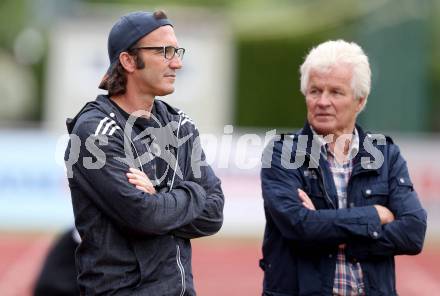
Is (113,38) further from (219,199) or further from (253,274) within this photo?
(253,274)

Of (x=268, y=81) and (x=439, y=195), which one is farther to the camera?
(x=268, y=81)

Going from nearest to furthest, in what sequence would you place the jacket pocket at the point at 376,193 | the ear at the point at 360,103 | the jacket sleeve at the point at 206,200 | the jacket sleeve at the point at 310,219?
the jacket sleeve at the point at 206,200
the jacket sleeve at the point at 310,219
the jacket pocket at the point at 376,193
the ear at the point at 360,103

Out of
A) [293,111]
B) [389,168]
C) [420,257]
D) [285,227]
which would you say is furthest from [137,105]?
[293,111]

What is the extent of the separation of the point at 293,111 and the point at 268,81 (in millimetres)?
931

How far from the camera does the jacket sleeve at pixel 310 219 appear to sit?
471cm

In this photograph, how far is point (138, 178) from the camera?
447 centimetres

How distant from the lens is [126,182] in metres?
4.43

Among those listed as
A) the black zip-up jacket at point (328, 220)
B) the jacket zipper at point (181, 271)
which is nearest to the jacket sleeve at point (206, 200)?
the jacket zipper at point (181, 271)

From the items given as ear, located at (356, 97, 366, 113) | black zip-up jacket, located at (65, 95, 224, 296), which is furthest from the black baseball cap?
ear, located at (356, 97, 366, 113)

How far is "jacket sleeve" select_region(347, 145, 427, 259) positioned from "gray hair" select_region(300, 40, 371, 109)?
1.23ft

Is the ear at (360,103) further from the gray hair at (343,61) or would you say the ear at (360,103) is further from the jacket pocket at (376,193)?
the jacket pocket at (376,193)

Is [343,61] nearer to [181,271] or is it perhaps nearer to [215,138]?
[181,271]

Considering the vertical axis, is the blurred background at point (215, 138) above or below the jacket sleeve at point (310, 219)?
below

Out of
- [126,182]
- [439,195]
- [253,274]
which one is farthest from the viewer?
[439,195]
